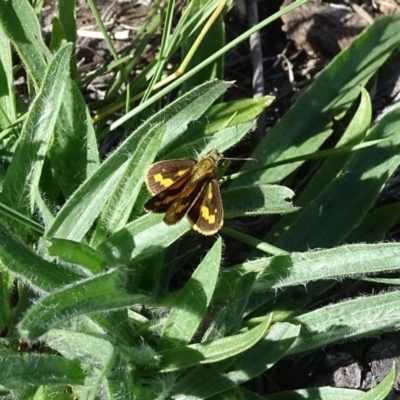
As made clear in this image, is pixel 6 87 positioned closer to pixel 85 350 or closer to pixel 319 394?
pixel 85 350

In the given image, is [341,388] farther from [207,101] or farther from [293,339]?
[207,101]

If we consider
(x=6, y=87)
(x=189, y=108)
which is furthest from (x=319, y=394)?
(x=6, y=87)

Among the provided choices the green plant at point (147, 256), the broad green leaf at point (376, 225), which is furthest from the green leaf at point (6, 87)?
the broad green leaf at point (376, 225)

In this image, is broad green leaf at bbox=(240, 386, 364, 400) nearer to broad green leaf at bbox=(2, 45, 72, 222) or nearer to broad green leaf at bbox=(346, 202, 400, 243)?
broad green leaf at bbox=(346, 202, 400, 243)

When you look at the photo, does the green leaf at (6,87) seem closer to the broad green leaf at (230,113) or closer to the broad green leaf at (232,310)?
the broad green leaf at (230,113)

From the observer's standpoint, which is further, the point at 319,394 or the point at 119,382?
the point at 319,394

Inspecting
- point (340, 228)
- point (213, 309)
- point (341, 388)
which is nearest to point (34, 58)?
point (213, 309)
